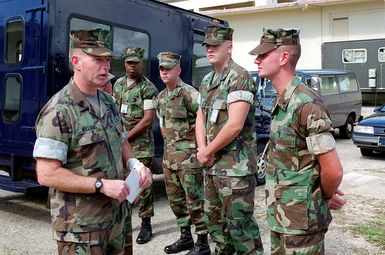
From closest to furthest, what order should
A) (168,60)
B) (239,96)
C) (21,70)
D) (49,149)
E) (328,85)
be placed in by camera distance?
(49,149), (239,96), (168,60), (21,70), (328,85)

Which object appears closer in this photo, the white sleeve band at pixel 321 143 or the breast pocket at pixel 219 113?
the white sleeve band at pixel 321 143

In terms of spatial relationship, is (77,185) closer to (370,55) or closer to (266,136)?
(266,136)

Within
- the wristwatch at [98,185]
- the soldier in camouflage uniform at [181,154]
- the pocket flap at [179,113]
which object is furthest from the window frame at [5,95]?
the wristwatch at [98,185]

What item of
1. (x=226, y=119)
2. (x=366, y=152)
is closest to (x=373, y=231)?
(x=226, y=119)

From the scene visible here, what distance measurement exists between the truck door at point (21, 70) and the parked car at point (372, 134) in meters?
7.07

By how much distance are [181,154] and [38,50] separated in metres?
1.85

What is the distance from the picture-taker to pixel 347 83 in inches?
511

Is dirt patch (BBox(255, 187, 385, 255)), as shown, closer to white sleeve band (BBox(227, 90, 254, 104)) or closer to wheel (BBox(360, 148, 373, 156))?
white sleeve band (BBox(227, 90, 254, 104))

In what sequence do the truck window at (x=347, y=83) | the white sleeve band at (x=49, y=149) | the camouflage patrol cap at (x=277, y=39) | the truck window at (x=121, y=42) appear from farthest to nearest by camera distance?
the truck window at (x=347, y=83)
the truck window at (x=121, y=42)
the camouflage patrol cap at (x=277, y=39)
the white sleeve band at (x=49, y=149)

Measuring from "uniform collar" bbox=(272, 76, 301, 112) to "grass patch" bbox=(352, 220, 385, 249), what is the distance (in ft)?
8.99

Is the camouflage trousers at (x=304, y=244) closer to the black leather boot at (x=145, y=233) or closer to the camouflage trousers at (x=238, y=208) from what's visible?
the camouflage trousers at (x=238, y=208)

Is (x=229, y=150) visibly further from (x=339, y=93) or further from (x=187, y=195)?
(x=339, y=93)

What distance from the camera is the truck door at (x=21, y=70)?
4.71 meters

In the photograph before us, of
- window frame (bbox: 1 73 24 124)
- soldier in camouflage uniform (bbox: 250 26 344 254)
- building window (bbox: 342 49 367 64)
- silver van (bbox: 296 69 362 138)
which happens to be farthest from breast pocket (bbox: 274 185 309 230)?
building window (bbox: 342 49 367 64)
